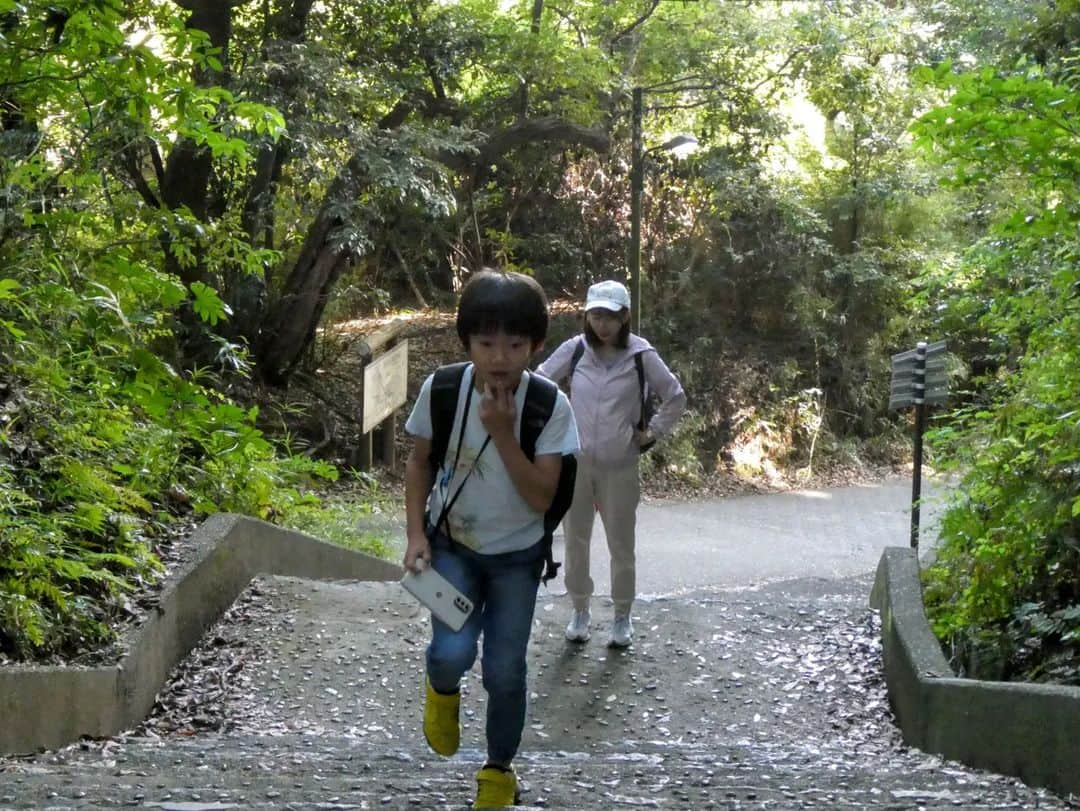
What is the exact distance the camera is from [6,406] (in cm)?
580

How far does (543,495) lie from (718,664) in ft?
11.0

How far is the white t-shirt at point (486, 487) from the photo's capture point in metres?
3.50

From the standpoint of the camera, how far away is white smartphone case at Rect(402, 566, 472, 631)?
3.46 m

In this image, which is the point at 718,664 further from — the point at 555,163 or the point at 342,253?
the point at 555,163

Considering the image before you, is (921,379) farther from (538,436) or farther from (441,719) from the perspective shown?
(441,719)

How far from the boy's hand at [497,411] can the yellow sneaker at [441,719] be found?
0.81 m

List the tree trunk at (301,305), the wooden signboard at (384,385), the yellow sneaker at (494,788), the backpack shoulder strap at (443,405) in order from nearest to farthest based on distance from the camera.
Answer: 1. the yellow sneaker at (494,788)
2. the backpack shoulder strap at (443,405)
3. the wooden signboard at (384,385)
4. the tree trunk at (301,305)

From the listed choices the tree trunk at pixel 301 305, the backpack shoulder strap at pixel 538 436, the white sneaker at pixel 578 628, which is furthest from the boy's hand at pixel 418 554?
the tree trunk at pixel 301 305

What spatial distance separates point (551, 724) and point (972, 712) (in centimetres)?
194

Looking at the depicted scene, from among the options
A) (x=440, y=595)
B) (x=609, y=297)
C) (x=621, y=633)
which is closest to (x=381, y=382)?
(x=621, y=633)

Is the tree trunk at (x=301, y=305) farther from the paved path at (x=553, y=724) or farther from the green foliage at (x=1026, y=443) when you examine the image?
the green foliage at (x=1026, y=443)

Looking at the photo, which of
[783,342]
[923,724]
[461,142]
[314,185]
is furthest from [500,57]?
[923,724]

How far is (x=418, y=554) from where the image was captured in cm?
348

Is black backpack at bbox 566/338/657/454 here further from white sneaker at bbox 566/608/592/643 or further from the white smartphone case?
the white smartphone case
